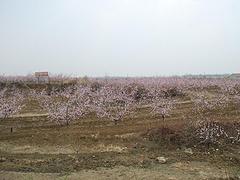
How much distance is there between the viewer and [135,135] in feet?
69.2

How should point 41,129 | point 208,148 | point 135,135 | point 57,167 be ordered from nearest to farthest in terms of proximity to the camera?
point 57,167, point 208,148, point 135,135, point 41,129

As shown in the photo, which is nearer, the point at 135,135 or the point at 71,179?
the point at 71,179

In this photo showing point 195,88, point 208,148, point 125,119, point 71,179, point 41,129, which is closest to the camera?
point 71,179

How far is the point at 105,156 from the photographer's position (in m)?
17.1

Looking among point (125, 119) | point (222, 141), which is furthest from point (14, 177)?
point (125, 119)

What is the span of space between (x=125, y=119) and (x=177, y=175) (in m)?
14.4

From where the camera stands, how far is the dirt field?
578 inches

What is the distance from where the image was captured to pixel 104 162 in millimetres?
16094

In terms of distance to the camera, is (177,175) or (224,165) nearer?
(177,175)

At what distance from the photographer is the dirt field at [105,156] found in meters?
14.7

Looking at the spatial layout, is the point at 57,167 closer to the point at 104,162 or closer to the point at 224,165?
the point at 104,162

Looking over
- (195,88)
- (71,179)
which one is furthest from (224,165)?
(195,88)

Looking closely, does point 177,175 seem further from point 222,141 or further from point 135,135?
point 135,135

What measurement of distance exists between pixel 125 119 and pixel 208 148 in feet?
37.2
